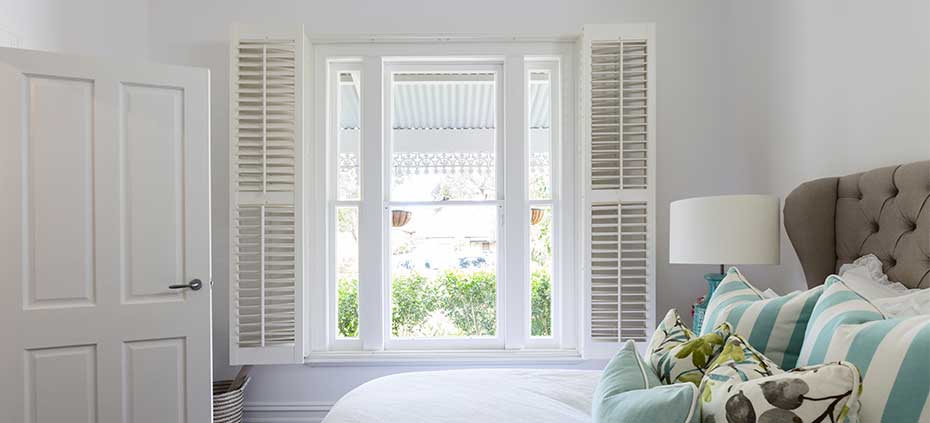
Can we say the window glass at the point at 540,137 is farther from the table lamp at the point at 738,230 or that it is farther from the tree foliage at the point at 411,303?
the table lamp at the point at 738,230

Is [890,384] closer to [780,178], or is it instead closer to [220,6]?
[780,178]

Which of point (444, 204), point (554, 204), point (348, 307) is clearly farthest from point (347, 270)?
point (554, 204)

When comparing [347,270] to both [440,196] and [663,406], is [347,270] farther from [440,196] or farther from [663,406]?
[663,406]

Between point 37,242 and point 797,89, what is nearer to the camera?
point 37,242

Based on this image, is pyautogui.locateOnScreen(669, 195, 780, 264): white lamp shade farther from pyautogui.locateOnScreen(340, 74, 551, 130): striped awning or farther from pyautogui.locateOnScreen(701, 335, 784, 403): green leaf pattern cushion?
pyautogui.locateOnScreen(340, 74, 551, 130): striped awning

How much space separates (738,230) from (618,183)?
0.80 m

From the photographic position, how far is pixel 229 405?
2.53 m

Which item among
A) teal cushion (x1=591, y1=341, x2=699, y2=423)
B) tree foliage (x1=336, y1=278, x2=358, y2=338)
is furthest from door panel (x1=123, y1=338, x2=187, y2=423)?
teal cushion (x1=591, y1=341, x2=699, y2=423)

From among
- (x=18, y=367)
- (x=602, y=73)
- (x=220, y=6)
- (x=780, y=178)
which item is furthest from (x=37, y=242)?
(x=780, y=178)

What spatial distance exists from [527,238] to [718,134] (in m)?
1.25

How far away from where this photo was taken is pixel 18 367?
6.32ft

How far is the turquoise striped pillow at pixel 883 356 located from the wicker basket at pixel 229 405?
253 centimetres

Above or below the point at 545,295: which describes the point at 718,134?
above

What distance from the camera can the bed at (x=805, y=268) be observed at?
138 cm
